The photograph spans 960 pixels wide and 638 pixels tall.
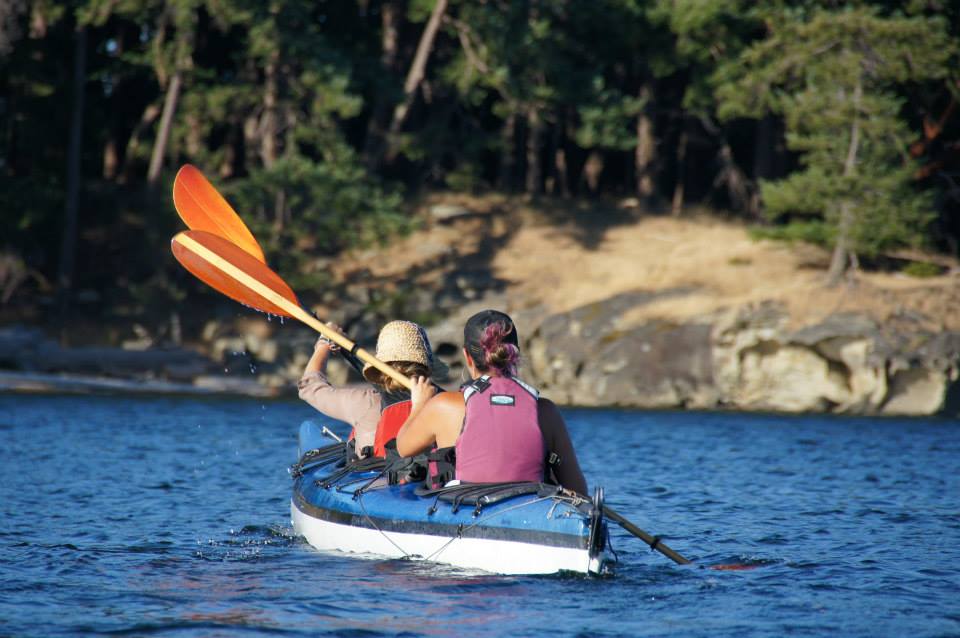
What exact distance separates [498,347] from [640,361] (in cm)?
1704

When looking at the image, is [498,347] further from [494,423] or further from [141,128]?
[141,128]

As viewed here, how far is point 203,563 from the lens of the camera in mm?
8289

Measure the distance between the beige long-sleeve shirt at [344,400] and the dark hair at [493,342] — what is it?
62.2 inches

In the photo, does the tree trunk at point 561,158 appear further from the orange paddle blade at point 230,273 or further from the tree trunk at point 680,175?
the orange paddle blade at point 230,273

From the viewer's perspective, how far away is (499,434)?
7.24 meters

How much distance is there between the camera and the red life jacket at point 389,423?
8.28 m

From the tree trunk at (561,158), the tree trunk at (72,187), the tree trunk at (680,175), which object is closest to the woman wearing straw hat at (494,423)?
the tree trunk at (72,187)

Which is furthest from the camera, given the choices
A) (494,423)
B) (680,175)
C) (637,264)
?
(680,175)

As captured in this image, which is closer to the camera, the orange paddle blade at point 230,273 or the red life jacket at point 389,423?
the red life jacket at point 389,423

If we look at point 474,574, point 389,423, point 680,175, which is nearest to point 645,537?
point 474,574

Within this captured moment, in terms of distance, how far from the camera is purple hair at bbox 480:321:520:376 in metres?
7.04

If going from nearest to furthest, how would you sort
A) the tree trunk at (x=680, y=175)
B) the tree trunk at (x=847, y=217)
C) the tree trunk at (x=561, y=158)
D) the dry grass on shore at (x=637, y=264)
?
the dry grass on shore at (x=637, y=264)
the tree trunk at (x=847, y=217)
the tree trunk at (x=680, y=175)
the tree trunk at (x=561, y=158)

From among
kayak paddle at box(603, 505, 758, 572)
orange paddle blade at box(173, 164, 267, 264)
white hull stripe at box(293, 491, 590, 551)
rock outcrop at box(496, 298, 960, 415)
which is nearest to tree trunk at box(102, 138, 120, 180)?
rock outcrop at box(496, 298, 960, 415)

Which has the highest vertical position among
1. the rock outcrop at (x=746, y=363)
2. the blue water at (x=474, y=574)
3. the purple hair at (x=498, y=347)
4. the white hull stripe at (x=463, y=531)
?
the purple hair at (x=498, y=347)
